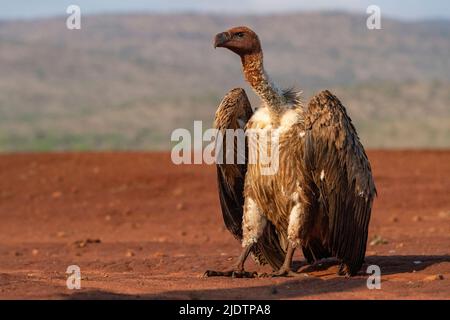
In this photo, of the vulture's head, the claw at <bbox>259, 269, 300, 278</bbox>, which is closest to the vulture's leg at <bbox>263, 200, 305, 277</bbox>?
the claw at <bbox>259, 269, 300, 278</bbox>

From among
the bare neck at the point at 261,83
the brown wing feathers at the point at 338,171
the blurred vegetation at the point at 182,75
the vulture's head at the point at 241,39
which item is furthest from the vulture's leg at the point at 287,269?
the blurred vegetation at the point at 182,75

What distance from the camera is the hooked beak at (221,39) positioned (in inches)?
389

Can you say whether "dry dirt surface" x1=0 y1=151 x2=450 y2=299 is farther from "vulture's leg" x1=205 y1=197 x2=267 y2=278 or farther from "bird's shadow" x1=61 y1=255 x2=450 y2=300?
"vulture's leg" x1=205 y1=197 x2=267 y2=278

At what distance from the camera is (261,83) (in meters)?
10.1

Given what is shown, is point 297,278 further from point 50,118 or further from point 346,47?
point 346,47

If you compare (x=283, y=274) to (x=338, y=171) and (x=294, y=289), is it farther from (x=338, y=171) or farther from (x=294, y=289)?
(x=338, y=171)

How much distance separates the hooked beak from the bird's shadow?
7.56 feet

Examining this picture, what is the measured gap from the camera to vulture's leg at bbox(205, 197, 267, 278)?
33.4ft

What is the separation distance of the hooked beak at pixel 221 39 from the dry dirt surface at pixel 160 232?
2.22 meters

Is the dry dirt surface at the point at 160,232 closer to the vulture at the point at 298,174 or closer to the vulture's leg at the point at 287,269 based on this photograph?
the vulture's leg at the point at 287,269

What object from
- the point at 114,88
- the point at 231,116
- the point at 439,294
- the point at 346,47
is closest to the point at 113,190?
the point at 231,116

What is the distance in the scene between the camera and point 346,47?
441ft

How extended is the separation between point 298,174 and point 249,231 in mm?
871
